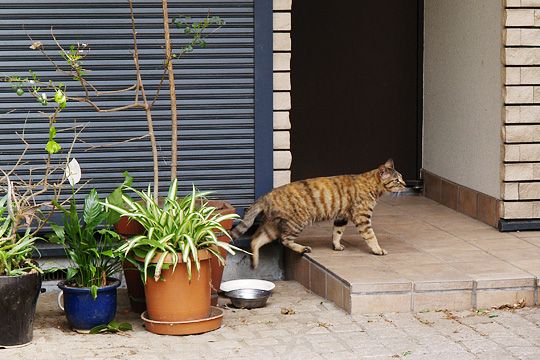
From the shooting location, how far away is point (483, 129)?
9797mm

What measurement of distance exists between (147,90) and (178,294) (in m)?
1.89

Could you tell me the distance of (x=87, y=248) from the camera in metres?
7.41

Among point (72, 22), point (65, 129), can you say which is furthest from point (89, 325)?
point (72, 22)

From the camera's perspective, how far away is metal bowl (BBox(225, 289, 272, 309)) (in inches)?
315

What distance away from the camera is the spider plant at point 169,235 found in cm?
725

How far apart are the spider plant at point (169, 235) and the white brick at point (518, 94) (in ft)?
9.62

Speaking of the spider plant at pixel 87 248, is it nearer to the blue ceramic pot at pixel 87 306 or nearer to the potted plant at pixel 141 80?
the blue ceramic pot at pixel 87 306

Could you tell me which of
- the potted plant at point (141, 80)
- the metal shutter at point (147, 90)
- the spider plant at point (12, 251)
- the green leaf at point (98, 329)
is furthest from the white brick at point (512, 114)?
the spider plant at point (12, 251)

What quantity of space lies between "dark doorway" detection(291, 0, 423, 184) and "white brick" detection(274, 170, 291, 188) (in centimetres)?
216

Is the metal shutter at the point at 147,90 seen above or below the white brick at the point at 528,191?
above

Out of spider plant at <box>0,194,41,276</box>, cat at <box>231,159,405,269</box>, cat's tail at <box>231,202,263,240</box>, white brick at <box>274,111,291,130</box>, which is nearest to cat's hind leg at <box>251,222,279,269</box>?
cat at <box>231,159,405,269</box>

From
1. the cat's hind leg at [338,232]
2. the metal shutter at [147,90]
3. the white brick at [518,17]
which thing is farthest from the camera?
the white brick at [518,17]

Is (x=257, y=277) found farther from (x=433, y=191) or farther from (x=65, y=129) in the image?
(x=433, y=191)

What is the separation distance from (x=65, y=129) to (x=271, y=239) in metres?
1.75
